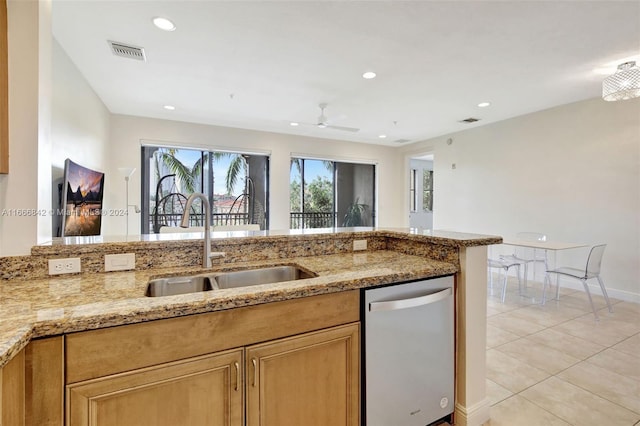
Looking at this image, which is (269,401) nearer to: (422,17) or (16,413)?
(16,413)

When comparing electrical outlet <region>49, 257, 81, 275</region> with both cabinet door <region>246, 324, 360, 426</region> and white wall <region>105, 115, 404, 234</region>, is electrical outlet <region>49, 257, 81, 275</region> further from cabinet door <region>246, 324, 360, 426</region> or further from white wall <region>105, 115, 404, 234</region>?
→ white wall <region>105, 115, 404, 234</region>

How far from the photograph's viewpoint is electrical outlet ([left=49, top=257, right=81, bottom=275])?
1.39m

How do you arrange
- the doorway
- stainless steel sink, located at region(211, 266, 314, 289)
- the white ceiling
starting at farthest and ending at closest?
the doorway < the white ceiling < stainless steel sink, located at region(211, 266, 314, 289)

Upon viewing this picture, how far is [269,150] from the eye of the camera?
5887mm

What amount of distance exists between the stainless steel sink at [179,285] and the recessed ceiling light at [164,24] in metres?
2.04

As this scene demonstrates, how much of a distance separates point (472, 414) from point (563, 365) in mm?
1215

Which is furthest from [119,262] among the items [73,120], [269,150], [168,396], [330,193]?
[330,193]

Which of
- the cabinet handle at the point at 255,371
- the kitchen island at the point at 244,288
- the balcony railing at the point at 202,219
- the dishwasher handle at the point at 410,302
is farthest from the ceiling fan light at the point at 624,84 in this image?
the balcony railing at the point at 202,219

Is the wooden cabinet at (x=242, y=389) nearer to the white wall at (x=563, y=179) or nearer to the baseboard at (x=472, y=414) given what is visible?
the baseboard at (x=472, y=414)

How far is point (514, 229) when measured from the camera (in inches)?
196

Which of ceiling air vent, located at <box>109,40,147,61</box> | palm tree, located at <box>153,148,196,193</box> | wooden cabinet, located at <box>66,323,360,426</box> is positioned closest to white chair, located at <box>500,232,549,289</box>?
wooden cabinet, located at <box>66,323,360,426</box>

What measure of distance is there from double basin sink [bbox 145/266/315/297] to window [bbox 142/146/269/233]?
12.5 ft

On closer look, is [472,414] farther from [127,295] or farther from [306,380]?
[127,295]

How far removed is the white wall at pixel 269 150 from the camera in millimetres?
4836
